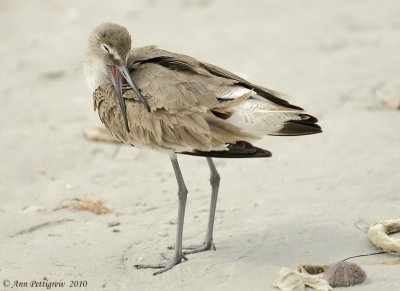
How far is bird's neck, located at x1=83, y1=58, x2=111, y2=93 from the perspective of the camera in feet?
18.4

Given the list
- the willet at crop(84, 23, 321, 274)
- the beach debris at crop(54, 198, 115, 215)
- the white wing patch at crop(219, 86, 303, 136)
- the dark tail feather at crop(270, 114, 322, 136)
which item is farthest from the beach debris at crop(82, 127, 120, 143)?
the dark tail feather at crop(270, 114, 322, 136)

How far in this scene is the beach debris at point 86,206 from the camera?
6.12m

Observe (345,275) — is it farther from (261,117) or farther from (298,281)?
(261,117)

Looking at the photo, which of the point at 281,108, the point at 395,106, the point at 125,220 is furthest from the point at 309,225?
the point at 395,106

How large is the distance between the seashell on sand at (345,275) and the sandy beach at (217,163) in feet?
0.17

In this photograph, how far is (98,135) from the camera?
765 centimetres

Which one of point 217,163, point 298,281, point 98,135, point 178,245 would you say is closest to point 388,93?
point 217,163

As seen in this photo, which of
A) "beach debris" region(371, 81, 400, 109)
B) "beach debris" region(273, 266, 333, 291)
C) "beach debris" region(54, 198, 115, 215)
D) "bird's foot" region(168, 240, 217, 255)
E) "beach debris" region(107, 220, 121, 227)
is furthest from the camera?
"beach debris" region(371, 81, 400, 109)

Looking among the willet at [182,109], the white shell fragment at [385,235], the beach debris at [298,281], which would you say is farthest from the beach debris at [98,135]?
the beach debris at [298,281]

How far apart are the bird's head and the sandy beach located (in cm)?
108

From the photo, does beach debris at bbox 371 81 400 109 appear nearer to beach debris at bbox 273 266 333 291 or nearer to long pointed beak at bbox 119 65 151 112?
long pointed beak at bbox 119 65 151 112

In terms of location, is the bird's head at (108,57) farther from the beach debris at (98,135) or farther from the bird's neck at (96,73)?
the beach debris at (98,135)

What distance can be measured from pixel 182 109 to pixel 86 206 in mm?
1574

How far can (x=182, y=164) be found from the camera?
7.07 metres
